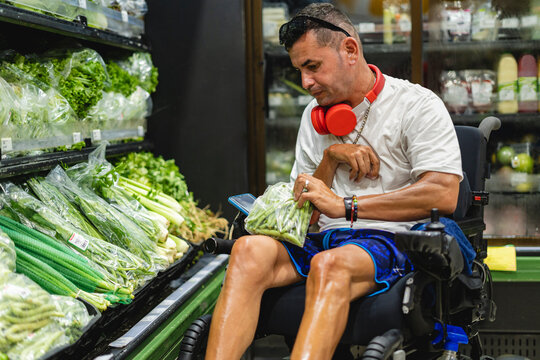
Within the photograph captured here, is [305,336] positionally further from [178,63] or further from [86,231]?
[178,63]

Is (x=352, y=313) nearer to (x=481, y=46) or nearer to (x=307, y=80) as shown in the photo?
(x=307, y=80)

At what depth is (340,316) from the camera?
5.53ft

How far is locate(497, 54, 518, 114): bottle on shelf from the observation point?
3.90 m

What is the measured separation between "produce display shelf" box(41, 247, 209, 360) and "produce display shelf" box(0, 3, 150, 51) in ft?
3.79

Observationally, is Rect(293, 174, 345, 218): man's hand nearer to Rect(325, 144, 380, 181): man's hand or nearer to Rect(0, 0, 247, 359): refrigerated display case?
Rect(325, 144, 380, 181): man's hand

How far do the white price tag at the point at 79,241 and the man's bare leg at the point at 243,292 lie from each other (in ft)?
2.42

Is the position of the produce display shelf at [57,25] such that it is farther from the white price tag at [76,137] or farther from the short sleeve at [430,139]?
the short sleeve at [430,139]

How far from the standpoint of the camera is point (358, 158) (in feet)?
6.89

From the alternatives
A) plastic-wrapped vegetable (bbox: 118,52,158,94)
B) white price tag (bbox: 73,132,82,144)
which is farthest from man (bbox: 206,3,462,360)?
plastic-wrapped vegetable (bbox: 118,52,158,94)

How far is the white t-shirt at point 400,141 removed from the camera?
2004 mm

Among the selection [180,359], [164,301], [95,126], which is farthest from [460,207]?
[95,126]

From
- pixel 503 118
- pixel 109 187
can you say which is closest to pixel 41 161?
pixel 109 187

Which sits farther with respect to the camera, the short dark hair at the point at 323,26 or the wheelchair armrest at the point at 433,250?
the short dark hair at the point at 323,26

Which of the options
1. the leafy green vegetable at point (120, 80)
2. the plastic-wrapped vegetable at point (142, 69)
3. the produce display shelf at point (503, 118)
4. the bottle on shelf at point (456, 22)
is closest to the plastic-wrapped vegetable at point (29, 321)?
the leafy green vegetable at point (120, 80)
